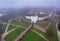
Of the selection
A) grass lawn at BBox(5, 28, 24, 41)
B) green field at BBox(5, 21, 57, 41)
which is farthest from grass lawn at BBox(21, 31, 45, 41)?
grass lawn at BBox(5, 28, 24, 41)

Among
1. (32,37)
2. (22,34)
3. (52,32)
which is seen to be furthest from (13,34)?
(52,32)

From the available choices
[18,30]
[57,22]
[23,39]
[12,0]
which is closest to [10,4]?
[12,0]

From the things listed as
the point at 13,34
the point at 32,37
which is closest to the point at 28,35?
the point at 32,37

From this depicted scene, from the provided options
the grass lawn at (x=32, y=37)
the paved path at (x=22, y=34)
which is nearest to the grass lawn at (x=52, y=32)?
the grass lawn at (x=32, y=37)

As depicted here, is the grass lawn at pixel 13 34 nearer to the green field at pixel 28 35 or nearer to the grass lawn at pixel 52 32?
the green field at pixel 28 35

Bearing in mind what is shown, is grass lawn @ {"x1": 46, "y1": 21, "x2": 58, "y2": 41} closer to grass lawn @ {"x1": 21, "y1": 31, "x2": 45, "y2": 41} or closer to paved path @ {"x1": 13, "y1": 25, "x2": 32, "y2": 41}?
grass lawn @ {"x1": 21, "y1": 31, "x2": 45, "y2": 41}

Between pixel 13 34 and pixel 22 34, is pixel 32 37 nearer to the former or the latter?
pixel 22 34

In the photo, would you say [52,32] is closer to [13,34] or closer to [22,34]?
[22,34]

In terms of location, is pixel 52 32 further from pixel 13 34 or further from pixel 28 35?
pixel 13 34

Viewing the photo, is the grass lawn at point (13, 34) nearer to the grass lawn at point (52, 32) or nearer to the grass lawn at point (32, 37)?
the grass lawn at point (32, 37)

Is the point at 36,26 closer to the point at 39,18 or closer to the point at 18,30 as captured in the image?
the point at 39,18

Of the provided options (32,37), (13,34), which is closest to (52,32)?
(32,37)
